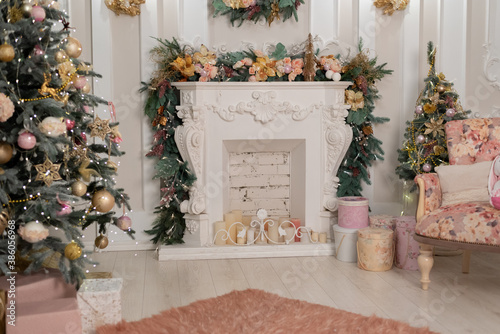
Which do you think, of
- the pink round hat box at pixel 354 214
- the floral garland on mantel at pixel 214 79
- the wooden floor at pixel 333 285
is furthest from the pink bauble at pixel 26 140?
the pink round hat box at pixel 354 214

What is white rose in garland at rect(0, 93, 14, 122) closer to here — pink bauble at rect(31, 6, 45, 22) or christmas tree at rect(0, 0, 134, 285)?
christmas tree at rect(0, 0, 134, 285)

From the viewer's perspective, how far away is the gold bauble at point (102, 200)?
283 centimetres

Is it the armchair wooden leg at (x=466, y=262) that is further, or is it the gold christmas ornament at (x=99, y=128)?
the armchair wooden leg at (x=466, y=262)

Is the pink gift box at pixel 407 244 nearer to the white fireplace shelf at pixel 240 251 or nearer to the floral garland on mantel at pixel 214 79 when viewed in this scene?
the white fireplace shelf at pixel 240 251

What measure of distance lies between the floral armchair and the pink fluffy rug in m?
0.66

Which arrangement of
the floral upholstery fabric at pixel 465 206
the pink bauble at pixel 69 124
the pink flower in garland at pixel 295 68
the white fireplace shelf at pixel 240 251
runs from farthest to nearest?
1. the pink flower in garland at pixel 295 68
2. the white fireplace shelf at pixel 240 251
3. the floral upholstery fabric at pixel 465 206
4. the pink bauble at pixel 69 124

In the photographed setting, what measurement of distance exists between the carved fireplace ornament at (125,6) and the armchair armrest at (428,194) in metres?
2.39

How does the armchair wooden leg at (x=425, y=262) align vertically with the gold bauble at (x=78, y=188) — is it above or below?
below

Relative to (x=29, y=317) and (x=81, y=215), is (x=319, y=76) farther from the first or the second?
(x=29, y=317)

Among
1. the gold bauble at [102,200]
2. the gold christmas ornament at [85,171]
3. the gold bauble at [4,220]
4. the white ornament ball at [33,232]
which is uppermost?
the gold christmas ornament at [85,171]

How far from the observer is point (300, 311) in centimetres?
293

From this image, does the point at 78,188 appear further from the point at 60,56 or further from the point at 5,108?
the point at 60,56

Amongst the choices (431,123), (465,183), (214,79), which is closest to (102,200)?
(214,79)

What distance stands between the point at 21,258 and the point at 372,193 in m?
2.78
